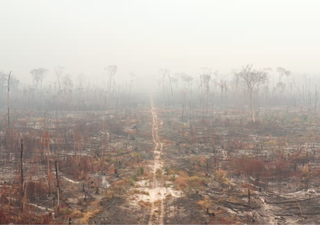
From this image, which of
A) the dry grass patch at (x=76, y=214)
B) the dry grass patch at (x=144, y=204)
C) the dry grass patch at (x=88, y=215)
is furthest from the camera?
the dry grass patch at (x=144, y=204)

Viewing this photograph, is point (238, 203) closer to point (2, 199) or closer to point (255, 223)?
point (255, 223)

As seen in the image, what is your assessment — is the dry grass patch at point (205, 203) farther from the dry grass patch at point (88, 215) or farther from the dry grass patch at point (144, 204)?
the dry grass patch at point (88, 215)

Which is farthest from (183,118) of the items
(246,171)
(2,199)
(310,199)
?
(2,199)

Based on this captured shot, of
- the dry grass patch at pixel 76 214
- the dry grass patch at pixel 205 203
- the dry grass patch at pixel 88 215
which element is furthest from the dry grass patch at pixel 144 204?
the dry grass patch at pixel 76 214

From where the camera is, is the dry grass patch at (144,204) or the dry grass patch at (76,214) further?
the dry grass patch at (144,204)

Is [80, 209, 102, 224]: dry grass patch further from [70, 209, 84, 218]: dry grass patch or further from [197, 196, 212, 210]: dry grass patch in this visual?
[197, 196, 212, 210]: dry grass patch

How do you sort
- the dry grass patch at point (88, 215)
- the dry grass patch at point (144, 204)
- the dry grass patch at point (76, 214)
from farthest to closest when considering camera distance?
the dry grass patch at point (144, 204)
the dry grass patch at point (76, 214)
the dry grass patch at point (88, 215)

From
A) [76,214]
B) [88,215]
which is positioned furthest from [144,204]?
[76,214]

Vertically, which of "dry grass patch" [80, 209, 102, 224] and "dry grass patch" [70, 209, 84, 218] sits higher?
"dry grass patch" [70, 209, 84, 218]

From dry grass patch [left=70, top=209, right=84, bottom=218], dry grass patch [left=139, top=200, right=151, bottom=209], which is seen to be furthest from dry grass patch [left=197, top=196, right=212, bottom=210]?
dry grass patch [left=70, top=209, right=84, bottom=218]

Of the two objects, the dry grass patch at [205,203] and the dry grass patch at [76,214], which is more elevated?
the dry grass patch at [76,214]

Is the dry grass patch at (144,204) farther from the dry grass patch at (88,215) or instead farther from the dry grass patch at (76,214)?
the dry grass patch at (76,214)

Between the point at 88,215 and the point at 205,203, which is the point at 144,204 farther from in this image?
the point at 205,203
